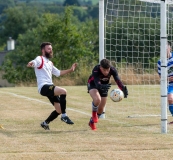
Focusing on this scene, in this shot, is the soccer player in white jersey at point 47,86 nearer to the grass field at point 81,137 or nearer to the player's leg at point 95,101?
the grass field at point 81,137

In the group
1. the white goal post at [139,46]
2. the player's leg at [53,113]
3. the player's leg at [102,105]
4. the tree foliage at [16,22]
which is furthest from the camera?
the tree foliage at [16,22]

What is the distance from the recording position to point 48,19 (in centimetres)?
4719

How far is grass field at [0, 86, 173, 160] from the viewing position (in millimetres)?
9430

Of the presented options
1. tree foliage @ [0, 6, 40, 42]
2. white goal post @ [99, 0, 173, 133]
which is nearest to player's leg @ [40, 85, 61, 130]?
white goal post @ [99, 0, 173, 133]

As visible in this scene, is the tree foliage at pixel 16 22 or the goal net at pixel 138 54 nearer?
the goal net at pixel 138 54

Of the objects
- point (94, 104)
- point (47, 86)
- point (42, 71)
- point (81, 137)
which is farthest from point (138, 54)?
point (81, 137)

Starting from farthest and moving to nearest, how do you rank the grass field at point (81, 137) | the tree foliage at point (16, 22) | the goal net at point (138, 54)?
the tree foliage at point (16, 22) → the goal net at point (138, 54) → the grass field at point (81, 137)

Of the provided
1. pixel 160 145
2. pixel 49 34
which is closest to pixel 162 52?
pixel 160 145

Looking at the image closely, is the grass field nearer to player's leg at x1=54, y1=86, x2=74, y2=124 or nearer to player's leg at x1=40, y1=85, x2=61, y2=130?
player's leg at x1=40, y1=85, x2=61, y2=130

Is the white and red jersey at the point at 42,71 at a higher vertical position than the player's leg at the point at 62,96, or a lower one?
higher

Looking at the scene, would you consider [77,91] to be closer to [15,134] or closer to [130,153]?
[15,134]

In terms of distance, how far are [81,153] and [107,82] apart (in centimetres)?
357

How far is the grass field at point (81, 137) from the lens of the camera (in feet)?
30.9

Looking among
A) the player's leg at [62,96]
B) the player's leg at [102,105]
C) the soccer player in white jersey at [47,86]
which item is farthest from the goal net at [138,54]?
the player's leg at [62,96]
